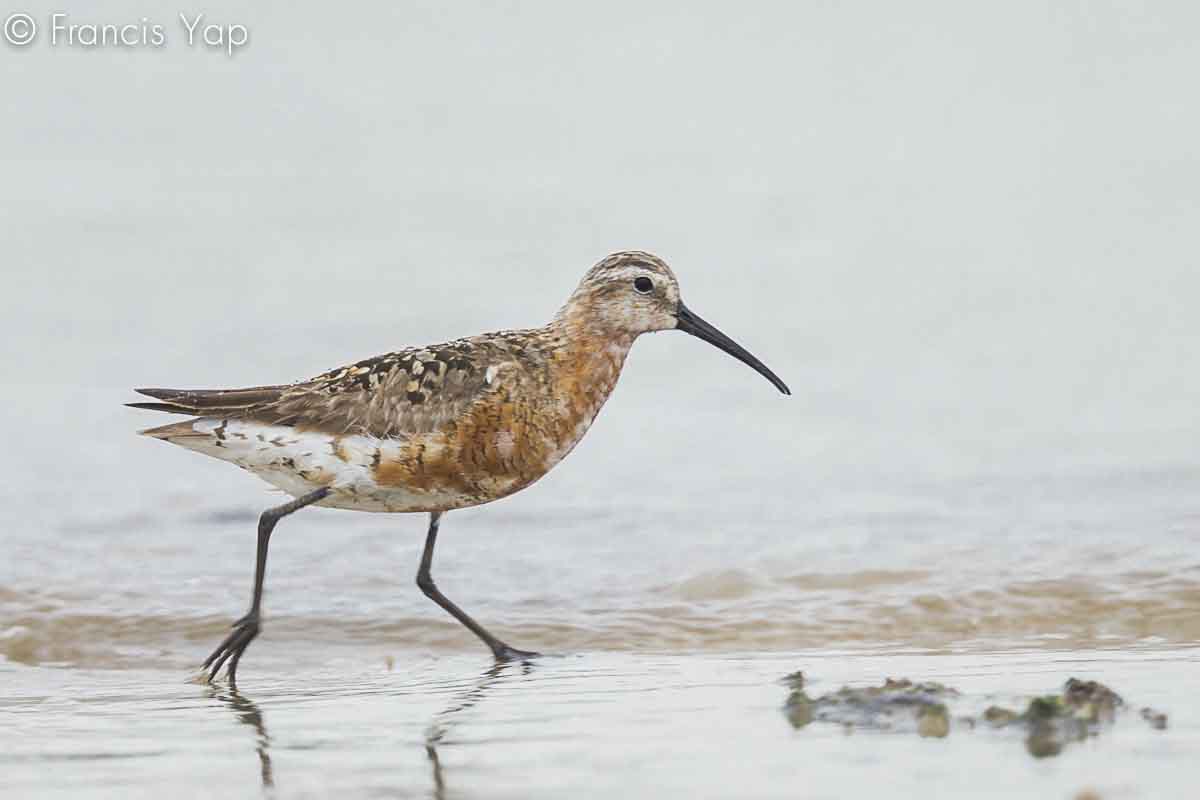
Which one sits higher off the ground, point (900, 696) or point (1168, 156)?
point (1168, 156)

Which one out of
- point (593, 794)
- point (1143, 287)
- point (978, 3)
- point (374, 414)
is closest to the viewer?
point (593, 794)

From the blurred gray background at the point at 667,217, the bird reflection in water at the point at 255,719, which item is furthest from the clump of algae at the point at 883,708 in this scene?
the blurred gray background at the point at 667,217

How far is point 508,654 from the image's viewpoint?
304 inches

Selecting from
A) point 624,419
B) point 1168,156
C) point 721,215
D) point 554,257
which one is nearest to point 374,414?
point 624,419

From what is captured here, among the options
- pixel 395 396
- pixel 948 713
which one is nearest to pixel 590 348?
pixel 395 396

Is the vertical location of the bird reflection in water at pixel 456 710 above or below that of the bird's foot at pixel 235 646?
below

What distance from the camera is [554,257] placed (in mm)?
14938

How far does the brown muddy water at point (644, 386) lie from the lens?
224 inches

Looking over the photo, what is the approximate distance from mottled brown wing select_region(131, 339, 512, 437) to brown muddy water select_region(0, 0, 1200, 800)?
0.99 metres

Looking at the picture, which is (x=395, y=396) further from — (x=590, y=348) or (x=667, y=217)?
(x=667, y=217)

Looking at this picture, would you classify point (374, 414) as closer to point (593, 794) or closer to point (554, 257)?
point (593, 794)

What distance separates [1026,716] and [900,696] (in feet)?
1.27

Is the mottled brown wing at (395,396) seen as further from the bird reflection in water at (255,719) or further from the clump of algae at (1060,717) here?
the clump of algae at (1060,717)

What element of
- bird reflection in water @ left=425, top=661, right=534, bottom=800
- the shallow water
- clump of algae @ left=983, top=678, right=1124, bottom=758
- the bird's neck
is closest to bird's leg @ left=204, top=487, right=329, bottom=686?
the shallow water
